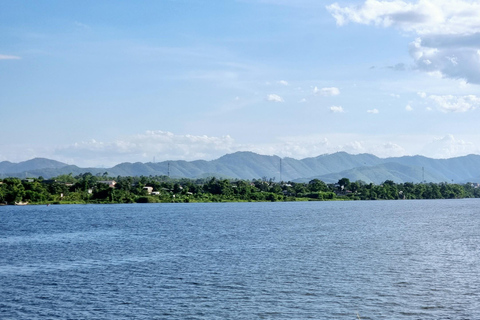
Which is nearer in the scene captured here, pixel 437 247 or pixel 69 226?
pixel 437 247

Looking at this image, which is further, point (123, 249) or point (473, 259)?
point (123, 249)

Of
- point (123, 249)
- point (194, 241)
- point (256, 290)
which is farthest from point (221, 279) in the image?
point (194, 241)

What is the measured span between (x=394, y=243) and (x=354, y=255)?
12043 mm

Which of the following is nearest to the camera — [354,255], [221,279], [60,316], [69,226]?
[60,316]

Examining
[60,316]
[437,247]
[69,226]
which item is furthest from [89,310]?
[69,226]

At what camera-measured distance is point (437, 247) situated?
54.8 meters

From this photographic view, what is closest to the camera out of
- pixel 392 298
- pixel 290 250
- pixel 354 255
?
pixel 392 298

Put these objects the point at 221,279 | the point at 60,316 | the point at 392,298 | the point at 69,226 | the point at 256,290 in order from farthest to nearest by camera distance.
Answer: the point at 69,226
the point at 221,279
the point at 256,290
the point at 392,298
the point at 60,316

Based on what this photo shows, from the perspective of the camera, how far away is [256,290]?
33.2 m

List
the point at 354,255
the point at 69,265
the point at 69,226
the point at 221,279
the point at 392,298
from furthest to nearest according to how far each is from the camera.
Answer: the point at 69,226, the point at 354,255, the point at 69,265, the point at 221,279, the point at 392,298

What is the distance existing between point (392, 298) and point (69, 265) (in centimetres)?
2608

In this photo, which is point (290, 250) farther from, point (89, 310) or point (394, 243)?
point (89, 310)

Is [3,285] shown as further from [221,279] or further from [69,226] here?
[69,226]

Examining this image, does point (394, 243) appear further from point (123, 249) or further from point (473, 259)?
point (123, 249)
